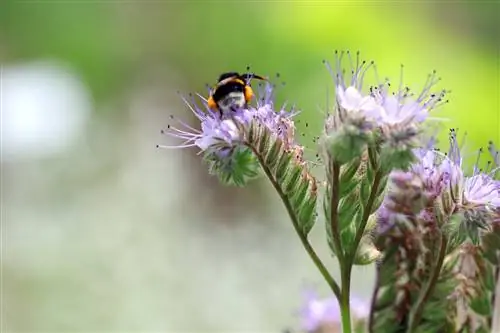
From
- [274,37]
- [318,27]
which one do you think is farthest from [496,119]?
[274,37]

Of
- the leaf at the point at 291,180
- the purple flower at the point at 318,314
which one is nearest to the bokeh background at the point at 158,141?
the purple flower at the point at 318,314

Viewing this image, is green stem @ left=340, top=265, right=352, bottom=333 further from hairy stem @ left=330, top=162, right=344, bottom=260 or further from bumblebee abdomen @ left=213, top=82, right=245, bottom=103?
bumblebee abdomen @ left=213, top=82, right=245, bottom=103

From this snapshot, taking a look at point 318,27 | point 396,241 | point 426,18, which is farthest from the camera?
point 426,18

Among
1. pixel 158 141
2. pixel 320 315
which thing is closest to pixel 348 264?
pixel 320 315

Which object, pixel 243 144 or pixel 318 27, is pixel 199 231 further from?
pixel 243 144

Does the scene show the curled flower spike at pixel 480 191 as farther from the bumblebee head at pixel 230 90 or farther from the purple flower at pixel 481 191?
the bumblebee head at pixel 230 90

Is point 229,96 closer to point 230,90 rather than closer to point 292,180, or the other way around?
point 230,90

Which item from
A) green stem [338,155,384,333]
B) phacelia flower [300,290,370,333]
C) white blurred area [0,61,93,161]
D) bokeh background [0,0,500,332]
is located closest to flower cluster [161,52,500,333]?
green stem [338,155,384,333]
